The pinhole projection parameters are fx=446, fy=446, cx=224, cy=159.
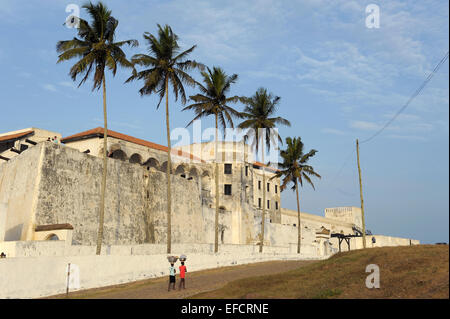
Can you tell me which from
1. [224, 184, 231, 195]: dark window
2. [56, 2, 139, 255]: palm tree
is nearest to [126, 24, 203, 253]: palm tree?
[56, 2, 139, 255]: palm tree

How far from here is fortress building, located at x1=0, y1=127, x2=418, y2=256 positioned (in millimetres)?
31062

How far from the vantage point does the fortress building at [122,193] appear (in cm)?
3106

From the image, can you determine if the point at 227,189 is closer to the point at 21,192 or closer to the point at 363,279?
the point at 21,192

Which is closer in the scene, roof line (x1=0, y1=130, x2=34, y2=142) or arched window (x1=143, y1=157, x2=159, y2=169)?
roof line (x1=0, y1=130, x2=34, y2=142)

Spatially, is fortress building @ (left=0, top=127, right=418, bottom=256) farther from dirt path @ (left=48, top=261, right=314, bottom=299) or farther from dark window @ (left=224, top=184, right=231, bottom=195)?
dirt path @ (left=48, top=261, right=314, bottom=299)

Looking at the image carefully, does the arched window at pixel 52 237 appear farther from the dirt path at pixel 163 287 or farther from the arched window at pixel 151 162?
the arched window at pixel 151 162

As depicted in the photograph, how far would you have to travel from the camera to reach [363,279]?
17.4m

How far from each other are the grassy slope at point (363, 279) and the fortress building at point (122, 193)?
47.4 feet

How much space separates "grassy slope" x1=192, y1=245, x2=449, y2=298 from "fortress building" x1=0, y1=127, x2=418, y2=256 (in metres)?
14.4

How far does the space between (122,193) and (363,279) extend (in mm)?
24453

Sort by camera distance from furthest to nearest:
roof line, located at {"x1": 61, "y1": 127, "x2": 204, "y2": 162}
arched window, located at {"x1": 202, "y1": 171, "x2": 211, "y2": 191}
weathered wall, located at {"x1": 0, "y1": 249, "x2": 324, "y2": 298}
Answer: arched window, located at {"x1": 202, "y1": 171, "x2": 211, "y2": 191} → roof line, located at {"x1": 61, "y1": 127, "x2": 204, "y2": 162} → weathered wall, located at {"x1": 0, "y1": 249, "x2": 324, "y2": 298}

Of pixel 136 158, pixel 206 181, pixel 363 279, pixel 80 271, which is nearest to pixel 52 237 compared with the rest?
pixel 80 271
